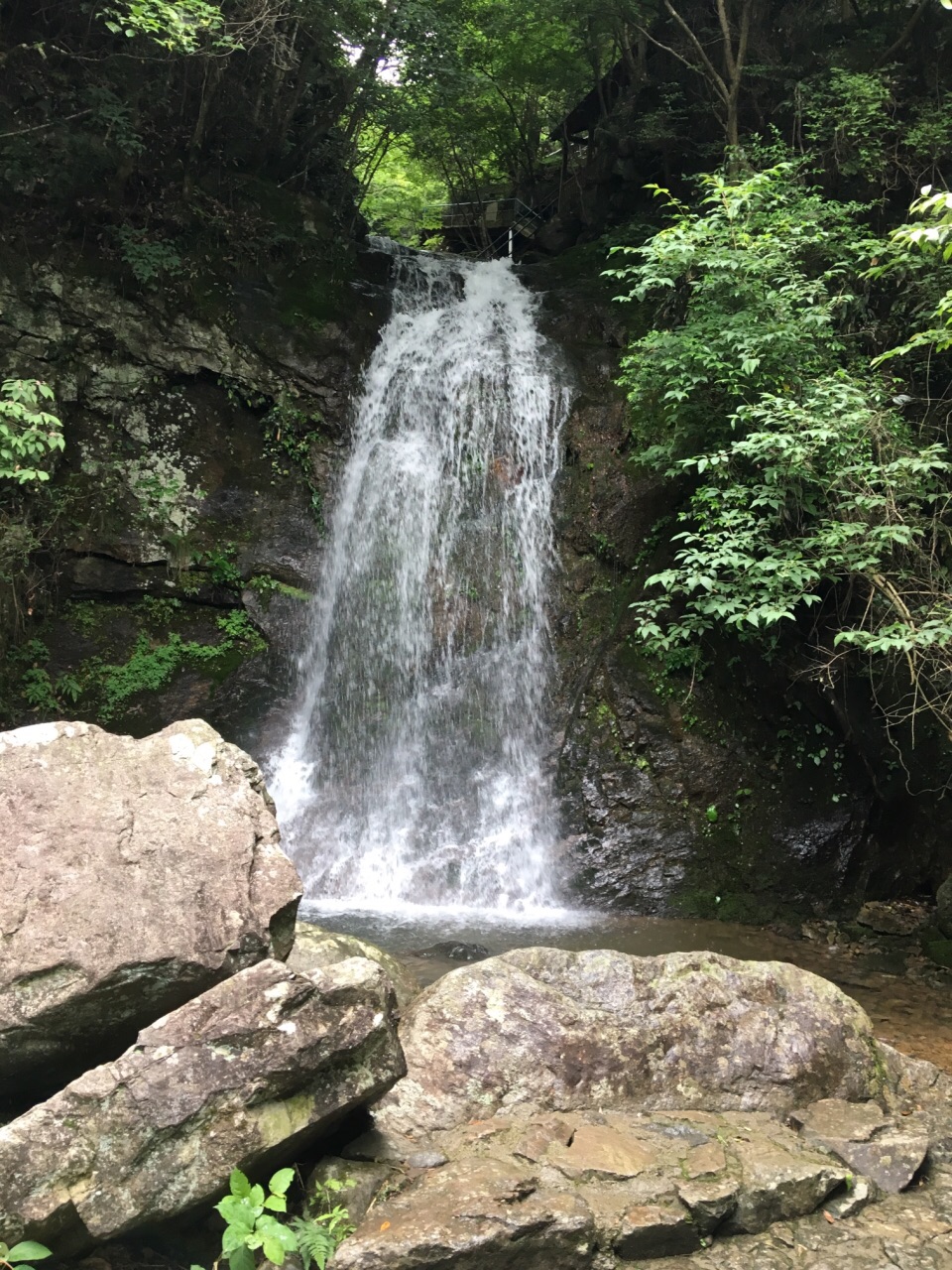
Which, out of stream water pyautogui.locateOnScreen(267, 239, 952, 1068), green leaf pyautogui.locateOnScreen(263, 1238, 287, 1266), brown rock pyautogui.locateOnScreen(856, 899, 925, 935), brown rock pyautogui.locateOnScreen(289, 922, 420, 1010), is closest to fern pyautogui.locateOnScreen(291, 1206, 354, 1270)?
green leaf pyautogui.locateOnScreen(263, 1238, 287, 1266)

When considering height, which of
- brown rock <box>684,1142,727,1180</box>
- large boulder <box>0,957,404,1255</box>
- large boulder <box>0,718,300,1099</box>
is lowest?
brown rock <box>684,1142,727,1180</box>

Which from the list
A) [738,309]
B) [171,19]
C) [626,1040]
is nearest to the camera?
[626,1040]

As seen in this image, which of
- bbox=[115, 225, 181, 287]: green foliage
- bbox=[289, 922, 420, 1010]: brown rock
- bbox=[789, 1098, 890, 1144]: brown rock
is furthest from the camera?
bbox=[115, 225, 181, 287]: green foliage

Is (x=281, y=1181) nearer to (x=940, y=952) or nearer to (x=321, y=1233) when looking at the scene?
(x=321, y=1233)

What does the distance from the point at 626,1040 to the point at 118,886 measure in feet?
7.34

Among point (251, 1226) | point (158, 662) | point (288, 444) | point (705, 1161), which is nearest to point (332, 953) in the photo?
point (251, 1226)

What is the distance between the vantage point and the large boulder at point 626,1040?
11.4 ft

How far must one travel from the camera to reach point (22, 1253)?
2.26 metres

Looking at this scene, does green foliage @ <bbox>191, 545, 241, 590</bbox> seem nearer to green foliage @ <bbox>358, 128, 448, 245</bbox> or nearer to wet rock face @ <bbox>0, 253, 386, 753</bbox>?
wet rock face @ <bbox>0, 253, 386, 753</bbox>

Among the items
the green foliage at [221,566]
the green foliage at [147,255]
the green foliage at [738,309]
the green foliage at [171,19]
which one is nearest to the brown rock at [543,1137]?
the green foliage at [738,309]

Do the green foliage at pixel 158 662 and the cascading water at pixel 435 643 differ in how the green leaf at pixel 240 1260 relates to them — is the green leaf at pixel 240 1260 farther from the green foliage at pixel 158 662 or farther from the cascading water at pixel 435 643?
the green foliage at pixel 158 662

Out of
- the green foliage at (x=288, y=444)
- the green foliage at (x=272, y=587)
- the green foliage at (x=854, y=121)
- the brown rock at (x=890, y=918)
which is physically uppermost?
the green foliage at (x=854, y=121)

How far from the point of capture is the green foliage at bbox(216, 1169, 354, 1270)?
242 centimetres

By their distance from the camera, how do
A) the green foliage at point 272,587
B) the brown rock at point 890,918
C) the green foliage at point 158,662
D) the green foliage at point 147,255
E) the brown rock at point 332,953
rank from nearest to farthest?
the brown rock at point 332,953 → the brown rock at point 890,918 → the green foliage at point 158,662 → the green foliage at point 272,587 → the green foliage at point 147,255
